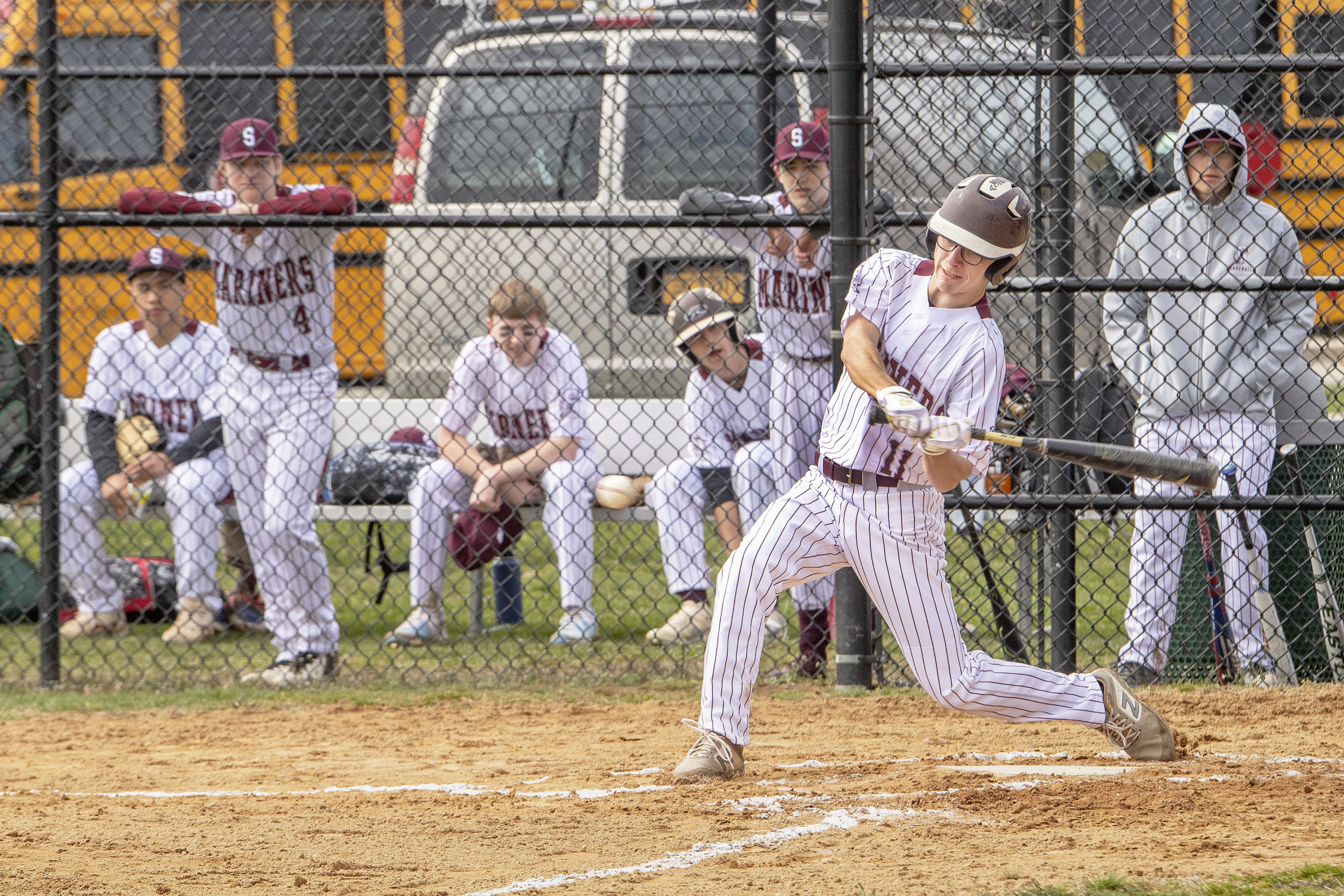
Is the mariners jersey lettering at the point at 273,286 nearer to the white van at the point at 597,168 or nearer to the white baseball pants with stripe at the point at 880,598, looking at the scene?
the white van at the point at 597,168

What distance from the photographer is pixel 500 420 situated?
6.35m

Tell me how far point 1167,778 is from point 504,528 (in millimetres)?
3243

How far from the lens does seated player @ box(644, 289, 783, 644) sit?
6.03 meters

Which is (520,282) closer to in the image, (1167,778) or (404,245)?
(404,245)

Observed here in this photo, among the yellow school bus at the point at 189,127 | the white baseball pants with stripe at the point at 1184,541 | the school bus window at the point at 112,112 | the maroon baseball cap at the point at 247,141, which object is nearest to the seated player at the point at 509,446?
the maroon baseball cap at the point at 247,141

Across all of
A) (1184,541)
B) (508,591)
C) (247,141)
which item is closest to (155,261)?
(247,141)

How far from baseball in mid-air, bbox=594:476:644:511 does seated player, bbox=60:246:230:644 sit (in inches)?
63.6

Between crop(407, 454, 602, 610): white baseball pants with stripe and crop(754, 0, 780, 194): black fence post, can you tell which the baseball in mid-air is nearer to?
crop(407, 454, 602, 610): white baseball pants with stripe

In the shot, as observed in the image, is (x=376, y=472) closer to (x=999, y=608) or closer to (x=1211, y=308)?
(x=999, y=608)

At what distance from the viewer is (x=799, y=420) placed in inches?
217

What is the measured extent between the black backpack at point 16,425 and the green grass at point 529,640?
62 cm

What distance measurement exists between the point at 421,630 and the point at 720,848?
10.9 feet

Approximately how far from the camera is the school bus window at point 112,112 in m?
8.37

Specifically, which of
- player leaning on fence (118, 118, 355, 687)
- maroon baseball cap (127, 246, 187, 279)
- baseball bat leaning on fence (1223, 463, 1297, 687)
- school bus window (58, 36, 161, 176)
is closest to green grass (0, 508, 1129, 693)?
player leaning on fence (118, 118, 355, 687)
